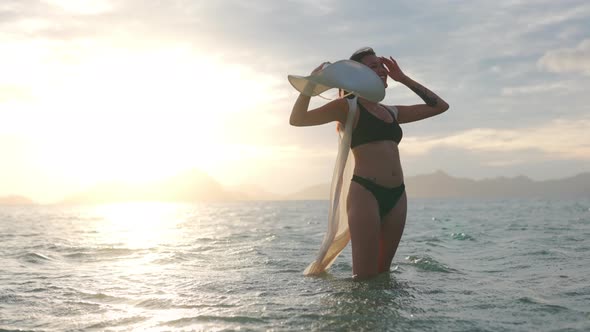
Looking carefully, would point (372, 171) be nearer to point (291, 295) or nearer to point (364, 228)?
point (364, 228)

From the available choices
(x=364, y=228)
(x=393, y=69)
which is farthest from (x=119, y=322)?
(x=393, y=69)

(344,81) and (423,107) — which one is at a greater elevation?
(344,81)

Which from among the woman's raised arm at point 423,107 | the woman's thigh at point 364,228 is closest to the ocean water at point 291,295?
the woman's thigh at point 364,228

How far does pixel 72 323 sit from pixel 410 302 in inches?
119

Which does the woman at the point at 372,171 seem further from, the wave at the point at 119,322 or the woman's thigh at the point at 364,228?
the wave at the point at 119,322

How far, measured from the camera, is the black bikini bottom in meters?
5.69

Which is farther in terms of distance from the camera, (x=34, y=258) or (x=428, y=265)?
(x=34, y=258)

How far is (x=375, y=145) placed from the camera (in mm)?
5680

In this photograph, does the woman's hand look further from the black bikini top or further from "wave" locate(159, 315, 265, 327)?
"wave" locate(159, 315, 265, 327)

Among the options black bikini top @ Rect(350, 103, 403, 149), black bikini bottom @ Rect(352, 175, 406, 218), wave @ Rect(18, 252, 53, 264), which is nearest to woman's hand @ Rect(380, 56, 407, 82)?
black bikini top @ Rect(350, 103, 403, 149)

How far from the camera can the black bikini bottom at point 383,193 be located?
224 inches

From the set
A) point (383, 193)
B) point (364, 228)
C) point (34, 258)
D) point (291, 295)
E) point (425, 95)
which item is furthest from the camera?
point (34, 258)

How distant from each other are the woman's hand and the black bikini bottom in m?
1.15

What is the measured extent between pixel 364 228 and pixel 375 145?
896 mm
